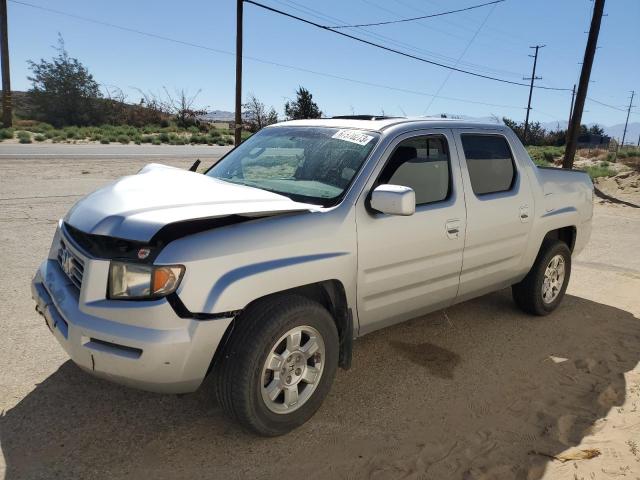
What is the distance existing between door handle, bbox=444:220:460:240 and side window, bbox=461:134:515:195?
424 millimetres

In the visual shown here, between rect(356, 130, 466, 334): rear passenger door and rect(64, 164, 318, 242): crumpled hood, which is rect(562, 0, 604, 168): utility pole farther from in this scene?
rect(64, 164, 318, 242): crumpled hood

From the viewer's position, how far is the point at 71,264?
9.98 feet

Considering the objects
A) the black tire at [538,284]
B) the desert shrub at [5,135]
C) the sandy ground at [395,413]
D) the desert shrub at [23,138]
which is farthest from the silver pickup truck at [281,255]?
the desert shrub at [5,135]

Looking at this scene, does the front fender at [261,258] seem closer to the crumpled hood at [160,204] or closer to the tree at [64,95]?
the crumpled hood at [160,204]

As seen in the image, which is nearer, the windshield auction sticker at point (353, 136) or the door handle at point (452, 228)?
the windshield auction sticker at point (353, 136)

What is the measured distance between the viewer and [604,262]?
7.74m

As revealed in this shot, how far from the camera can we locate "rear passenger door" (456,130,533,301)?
4211mm

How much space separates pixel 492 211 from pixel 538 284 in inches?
48.6

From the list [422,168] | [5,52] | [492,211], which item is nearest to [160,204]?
[422,168]

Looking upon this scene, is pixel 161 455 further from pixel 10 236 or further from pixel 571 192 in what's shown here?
pixel 10 236

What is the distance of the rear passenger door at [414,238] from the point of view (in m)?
3.45

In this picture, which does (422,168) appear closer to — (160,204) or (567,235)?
(160,204)

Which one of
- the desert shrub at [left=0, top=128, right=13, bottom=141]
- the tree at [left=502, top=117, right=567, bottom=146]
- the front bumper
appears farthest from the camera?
the tree at [left=502, top=117, right=567, bottom=146]

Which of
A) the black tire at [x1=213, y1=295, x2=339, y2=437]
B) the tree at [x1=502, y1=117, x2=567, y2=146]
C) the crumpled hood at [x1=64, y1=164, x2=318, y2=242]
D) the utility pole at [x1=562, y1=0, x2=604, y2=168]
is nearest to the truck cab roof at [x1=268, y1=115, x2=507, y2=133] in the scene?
the crumpled hood at [x1=64, y1=164, x2=318, y2=242]
